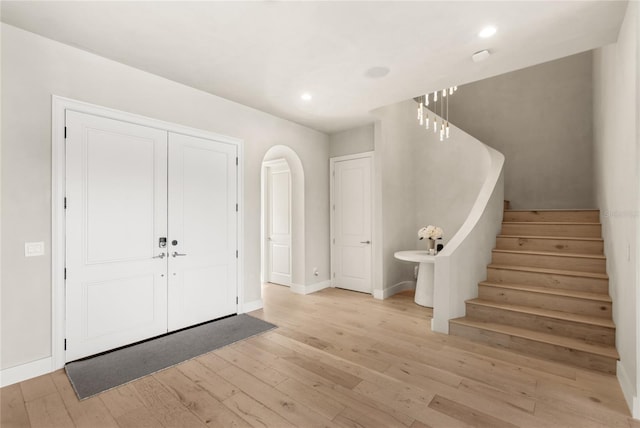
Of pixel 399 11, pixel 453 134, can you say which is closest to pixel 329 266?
pixel 453 134

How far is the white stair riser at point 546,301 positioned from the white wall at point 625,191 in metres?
0.17

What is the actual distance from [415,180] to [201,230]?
386 cm

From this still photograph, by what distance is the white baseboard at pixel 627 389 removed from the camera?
6.51 feet

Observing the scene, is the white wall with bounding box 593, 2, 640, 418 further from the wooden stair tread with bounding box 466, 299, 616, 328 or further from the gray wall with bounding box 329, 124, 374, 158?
the gray wall with bounding box 329, 124, 374, 158

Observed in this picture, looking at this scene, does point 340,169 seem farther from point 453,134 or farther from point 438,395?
point 438,395

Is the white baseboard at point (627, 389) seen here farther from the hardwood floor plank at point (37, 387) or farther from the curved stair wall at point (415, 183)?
the hardwood floor plank at point (37, 387)

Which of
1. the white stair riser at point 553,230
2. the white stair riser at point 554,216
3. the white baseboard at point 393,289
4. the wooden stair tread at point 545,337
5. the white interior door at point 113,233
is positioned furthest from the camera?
the white baseboard at point 393,289

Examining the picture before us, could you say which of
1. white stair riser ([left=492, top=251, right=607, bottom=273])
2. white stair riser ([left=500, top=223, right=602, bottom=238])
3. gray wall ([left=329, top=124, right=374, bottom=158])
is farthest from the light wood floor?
gray wall ([left=329, top=124, right=374, bottom=158])

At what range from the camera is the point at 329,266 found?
5.55 metres

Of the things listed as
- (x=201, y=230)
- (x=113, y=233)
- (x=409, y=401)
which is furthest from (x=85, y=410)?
(x=409, y=401)

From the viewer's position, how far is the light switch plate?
2454 mm

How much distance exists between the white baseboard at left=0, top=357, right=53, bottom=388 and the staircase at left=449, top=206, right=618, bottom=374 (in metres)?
3.90

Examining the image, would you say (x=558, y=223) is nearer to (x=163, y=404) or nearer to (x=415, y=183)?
(x=415, y=183)

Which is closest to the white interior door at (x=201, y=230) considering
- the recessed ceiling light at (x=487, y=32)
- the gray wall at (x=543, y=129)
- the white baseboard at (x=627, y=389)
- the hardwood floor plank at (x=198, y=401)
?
the hardwood floor plank at (x=198, y=401)
